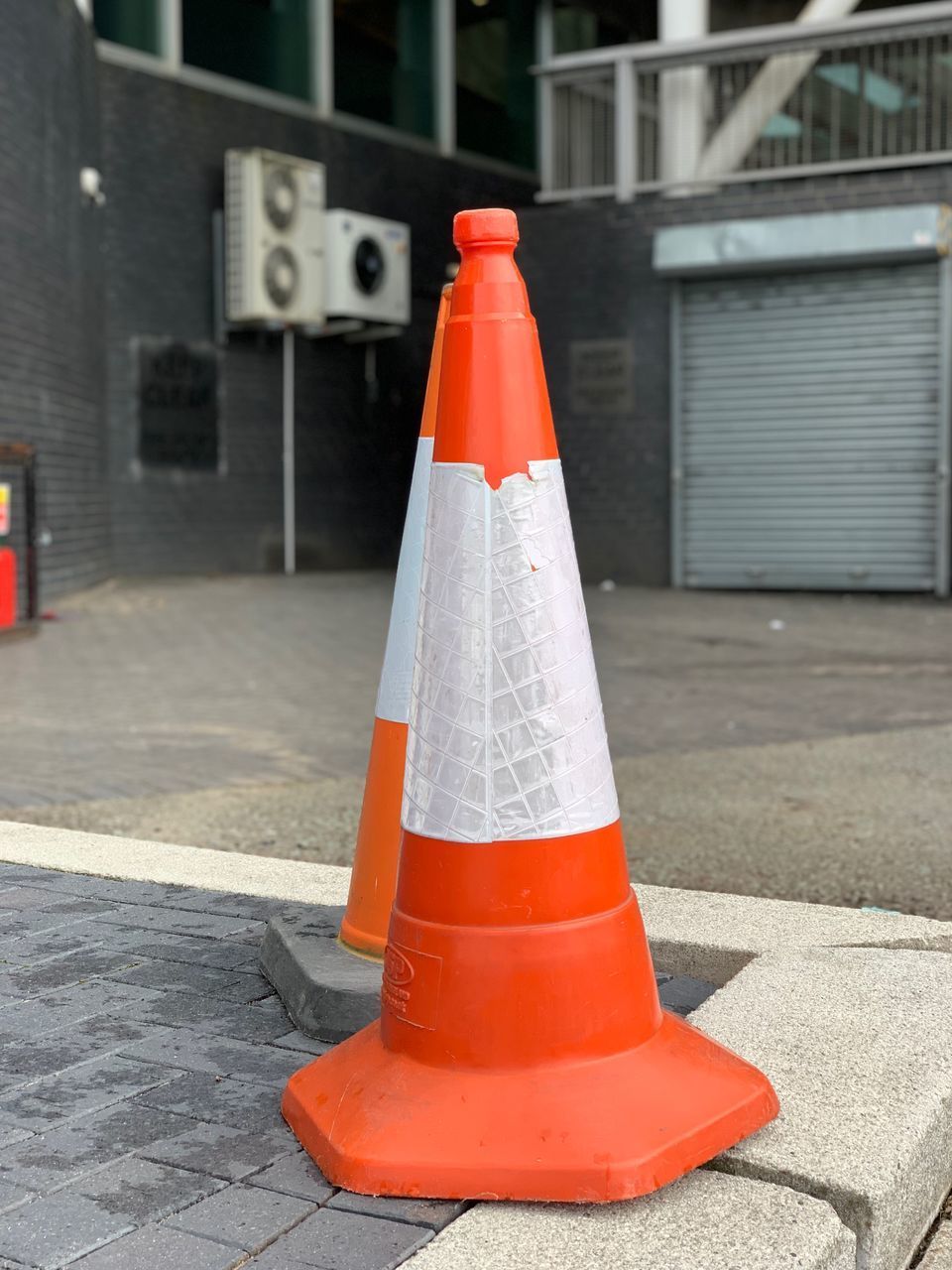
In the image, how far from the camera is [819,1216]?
1937 mm

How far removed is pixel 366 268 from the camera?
679 inches

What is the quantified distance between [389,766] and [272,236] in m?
14.3

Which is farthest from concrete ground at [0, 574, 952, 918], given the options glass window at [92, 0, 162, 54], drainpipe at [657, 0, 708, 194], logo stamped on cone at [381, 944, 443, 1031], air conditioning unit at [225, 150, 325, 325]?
glass window at [92, 0, 162, 54]

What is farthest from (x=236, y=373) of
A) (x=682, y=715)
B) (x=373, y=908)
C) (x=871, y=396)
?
(x=373, y=908)

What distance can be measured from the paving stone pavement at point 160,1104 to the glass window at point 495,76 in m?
17.9

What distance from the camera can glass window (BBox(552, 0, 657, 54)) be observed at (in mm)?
20250

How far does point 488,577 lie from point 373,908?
0.89 m

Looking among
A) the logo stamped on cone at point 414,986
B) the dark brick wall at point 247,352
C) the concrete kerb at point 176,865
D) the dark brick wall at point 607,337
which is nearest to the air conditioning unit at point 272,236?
the dark brick wall at point 247,352

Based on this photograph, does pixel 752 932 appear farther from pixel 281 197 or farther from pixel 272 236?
pixel 281 197

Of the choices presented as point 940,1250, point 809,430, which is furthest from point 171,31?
point 940,1250

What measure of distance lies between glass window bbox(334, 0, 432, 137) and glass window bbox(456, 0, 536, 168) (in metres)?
0.58

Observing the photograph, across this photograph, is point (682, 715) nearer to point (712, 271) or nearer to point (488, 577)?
point (488, 577)

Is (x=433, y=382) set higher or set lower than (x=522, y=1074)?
higher

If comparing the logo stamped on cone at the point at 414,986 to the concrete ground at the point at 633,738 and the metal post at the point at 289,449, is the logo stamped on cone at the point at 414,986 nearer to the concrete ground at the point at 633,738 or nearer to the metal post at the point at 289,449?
the concrete ground at the point at 633,738
